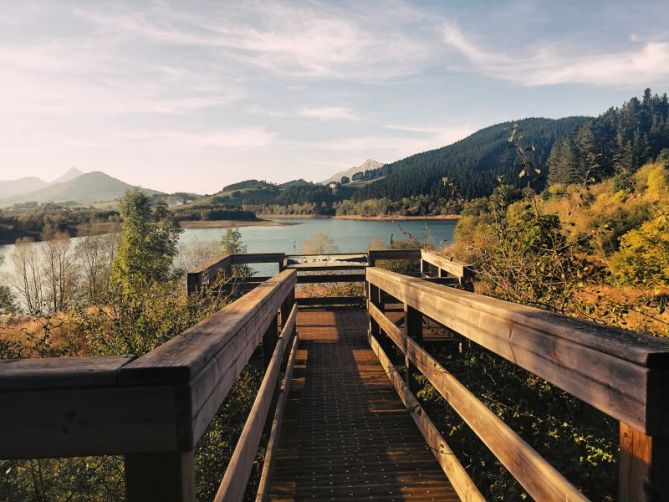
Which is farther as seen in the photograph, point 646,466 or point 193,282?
point 193,282

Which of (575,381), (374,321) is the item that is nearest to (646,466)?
(575,381)

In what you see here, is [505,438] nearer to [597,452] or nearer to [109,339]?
[597,452]

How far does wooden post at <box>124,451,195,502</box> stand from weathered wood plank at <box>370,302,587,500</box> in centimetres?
99

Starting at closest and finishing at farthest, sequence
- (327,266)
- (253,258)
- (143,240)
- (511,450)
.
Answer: (511,450), (253,258), (327,266), (143,240)

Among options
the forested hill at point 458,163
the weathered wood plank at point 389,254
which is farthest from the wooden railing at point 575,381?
the forested hill at point 458,163

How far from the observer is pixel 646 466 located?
96cm

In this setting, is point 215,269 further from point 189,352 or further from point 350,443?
point 189,352

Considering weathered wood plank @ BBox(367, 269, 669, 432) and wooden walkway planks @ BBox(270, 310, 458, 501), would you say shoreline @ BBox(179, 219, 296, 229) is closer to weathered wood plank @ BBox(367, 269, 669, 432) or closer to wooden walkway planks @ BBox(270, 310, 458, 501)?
wooden walkway planks @ BBox(270, 310, 458, 501)

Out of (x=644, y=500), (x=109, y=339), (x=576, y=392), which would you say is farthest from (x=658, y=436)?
(x=109, y=339)

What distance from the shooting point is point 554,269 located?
12.9 feet

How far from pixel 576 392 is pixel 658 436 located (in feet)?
0.83

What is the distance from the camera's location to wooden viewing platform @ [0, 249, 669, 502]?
0.92m

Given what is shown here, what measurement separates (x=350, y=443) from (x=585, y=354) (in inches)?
97.1

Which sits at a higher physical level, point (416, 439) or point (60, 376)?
point (60, 376)
